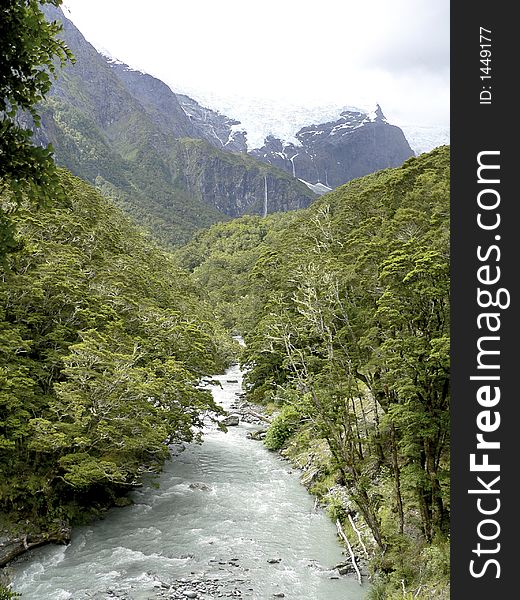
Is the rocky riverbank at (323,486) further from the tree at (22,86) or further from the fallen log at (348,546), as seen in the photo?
the tree at (22,86)

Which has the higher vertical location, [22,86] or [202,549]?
[22,86]

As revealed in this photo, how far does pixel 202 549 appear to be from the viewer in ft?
50.4

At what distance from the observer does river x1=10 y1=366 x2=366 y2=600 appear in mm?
13016

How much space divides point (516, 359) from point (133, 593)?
36.9ft

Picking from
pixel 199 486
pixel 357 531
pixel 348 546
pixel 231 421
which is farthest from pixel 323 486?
pixel 231 421

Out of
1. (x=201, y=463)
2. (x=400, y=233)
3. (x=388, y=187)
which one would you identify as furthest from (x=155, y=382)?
(x=388, y=187)

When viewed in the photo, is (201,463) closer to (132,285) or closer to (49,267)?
(132,285)

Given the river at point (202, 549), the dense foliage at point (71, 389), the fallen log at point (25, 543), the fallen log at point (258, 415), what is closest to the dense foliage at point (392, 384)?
the river at point (202, 549)

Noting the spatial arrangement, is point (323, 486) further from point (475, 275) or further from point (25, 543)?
point (475, 275)

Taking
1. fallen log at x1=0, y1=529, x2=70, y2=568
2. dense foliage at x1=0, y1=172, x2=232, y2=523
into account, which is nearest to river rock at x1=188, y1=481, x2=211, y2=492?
dense foliage at x1=0, y1=172, x2=232, y2=523

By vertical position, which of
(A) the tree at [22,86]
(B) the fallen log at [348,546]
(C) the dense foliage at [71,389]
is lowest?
(B) the fallen log at [348,546]

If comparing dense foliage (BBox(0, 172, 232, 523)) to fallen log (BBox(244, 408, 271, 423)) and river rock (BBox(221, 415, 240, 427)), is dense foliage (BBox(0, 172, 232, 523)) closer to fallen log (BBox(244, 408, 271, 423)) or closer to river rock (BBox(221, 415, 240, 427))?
river rock (BBox(221, 415, 240, 427))

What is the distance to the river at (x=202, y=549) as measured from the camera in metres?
13.0

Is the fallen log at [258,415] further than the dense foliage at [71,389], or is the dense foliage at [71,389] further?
the fallen log at [258,415]
